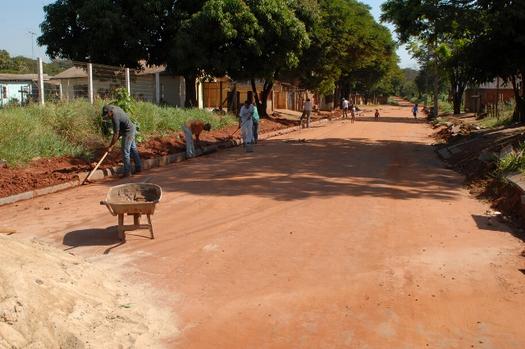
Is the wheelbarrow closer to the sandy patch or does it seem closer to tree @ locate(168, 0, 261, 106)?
the sandy patch

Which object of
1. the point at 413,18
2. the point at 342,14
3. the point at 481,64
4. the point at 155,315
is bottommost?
the point at 155,315

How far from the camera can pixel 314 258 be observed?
6809 millimetres

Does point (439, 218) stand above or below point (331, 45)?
below

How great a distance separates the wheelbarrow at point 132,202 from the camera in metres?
7.31

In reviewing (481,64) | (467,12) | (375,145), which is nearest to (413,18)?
(467,12)

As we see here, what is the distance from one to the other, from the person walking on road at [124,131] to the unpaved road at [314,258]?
1156mm

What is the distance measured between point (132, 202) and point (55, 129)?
8.45m

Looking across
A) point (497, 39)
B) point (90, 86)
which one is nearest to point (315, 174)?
point (90, 86)

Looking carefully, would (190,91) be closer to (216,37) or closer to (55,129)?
(216,37)

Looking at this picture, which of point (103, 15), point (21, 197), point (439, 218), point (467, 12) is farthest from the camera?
point (103, 15)

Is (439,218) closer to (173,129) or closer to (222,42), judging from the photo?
(173,129)

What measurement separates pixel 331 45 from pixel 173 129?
1868 cm

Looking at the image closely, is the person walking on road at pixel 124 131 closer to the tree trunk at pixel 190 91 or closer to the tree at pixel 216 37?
the tree at pixel 216 37

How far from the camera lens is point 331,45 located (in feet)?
118
